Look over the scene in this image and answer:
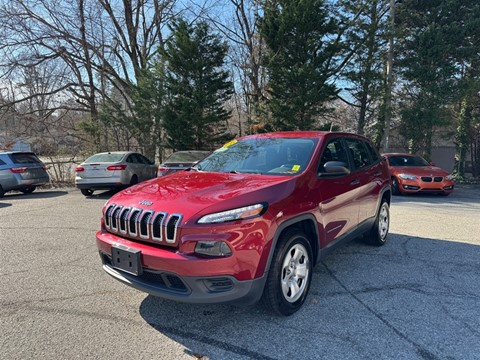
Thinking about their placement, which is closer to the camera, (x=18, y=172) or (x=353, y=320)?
(x=353, y=320)

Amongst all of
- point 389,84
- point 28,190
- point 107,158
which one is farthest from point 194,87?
point 389,84

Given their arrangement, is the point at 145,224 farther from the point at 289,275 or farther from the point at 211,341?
the point at 289,275

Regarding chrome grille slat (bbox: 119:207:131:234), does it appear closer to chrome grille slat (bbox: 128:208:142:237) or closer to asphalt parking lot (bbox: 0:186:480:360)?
chrome grille slat (bbox: 128:208:142:237)

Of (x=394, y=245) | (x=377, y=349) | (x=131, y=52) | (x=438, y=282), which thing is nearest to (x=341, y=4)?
(x=131, y=52)

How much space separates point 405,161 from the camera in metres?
11.8

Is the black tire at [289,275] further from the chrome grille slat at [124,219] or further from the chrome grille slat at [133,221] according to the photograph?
the chrome grille slat at [124,219]

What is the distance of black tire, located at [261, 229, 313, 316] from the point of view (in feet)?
9.29

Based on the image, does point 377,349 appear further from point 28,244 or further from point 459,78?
point 459,78

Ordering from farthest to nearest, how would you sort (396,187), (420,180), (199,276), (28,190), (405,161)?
1. (28,190)
2. (405,161)
3. (396,187)
4. (420,180)
5. (199,276)

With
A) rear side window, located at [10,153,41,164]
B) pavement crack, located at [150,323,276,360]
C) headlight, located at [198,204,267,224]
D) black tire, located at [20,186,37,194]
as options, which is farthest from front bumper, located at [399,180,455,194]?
black tire, located at [20,186,37,194]

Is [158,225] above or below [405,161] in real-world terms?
above

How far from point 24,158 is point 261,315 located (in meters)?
11.6

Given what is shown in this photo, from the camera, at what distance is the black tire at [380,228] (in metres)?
5.06

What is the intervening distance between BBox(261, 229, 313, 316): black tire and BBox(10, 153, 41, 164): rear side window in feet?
37.3
